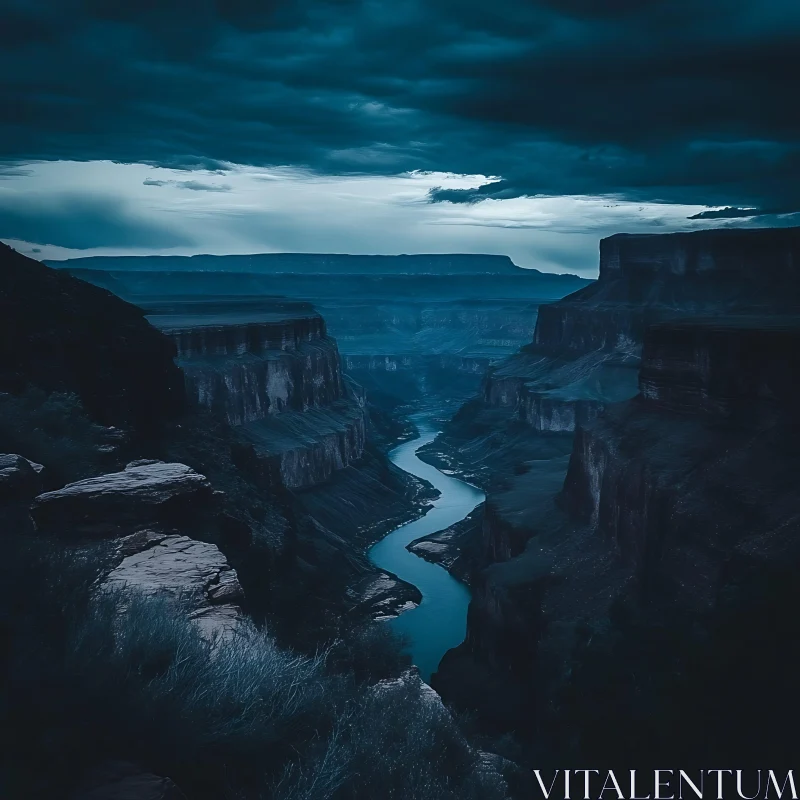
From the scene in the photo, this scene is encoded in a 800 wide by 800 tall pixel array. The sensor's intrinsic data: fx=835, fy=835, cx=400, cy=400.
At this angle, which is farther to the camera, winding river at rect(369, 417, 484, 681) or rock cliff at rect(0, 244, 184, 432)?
winding river at rect(369, 417, 484, 681)

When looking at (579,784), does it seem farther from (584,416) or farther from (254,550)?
(584,416)

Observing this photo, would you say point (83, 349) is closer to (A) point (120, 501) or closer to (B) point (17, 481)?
(A) point (120, 501)

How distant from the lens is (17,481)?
12586mm

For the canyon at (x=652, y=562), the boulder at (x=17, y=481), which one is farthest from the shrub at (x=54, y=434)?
the canyon at (x=652, y=562)

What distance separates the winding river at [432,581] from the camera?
32.4 meters

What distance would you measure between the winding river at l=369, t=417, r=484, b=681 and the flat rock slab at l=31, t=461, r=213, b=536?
542 inches

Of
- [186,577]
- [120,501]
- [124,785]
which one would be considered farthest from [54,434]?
[124,785]

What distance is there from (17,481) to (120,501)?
179 cm

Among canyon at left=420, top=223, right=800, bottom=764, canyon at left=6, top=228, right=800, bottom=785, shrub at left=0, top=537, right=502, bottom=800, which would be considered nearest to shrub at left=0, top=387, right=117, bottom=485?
canyon at left=6, top=228, right=800, bottom=785

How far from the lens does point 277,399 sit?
5650 cm

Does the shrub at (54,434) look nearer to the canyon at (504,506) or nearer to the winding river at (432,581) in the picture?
the canyon at (504,506)

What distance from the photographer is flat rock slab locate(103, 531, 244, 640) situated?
36.6ft

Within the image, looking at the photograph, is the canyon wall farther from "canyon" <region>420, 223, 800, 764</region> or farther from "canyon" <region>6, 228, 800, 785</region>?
"canyon" <region>420, 223, 800, 764</region>

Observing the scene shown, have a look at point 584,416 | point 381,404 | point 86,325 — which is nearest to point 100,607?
point 86,325
